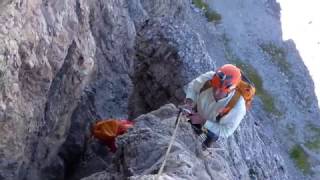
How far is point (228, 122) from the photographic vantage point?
13.1 metres

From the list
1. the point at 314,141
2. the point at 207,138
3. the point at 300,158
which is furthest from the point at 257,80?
the point at 207,138

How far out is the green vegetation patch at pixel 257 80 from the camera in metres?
40.4

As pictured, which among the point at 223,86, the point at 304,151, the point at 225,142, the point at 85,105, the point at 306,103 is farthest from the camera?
the point at 306,103

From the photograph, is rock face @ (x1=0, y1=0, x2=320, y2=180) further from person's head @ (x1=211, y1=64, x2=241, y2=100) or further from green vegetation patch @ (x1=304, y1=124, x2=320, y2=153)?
green vegetation patch @ (x1=304, y1=124, x2=320, y2=153)

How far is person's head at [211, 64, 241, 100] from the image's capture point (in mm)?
12508

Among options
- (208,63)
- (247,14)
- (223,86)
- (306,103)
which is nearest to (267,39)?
(247,14)

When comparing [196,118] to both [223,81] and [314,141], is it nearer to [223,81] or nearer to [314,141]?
[223,81]

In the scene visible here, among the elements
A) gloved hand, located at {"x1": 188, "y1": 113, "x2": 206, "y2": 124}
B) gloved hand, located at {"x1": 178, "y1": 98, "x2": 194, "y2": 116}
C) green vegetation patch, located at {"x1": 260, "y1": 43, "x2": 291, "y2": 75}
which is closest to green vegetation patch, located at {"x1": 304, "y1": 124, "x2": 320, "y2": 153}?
green vegetation patch, located at {"x1": 260, "y1": 43, "x2": 291, "y2": 75}

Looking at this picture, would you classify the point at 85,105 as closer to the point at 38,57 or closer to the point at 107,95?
the point at 107,95

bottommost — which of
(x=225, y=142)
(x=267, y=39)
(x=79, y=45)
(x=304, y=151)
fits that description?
(x=304, y=151)

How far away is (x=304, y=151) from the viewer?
128ft

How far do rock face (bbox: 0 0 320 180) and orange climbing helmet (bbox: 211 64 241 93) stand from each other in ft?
5.38

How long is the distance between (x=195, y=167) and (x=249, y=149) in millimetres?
6291

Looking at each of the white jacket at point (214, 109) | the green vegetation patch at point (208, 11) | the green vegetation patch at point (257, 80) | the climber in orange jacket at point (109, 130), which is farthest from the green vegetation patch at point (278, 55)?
the white jacket at point (214, 109)
